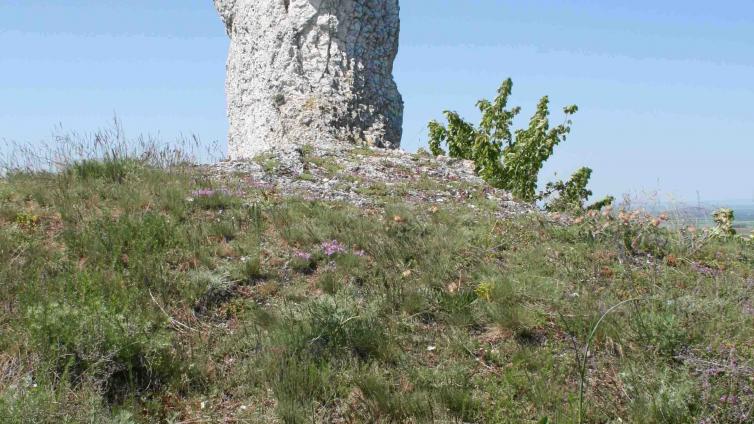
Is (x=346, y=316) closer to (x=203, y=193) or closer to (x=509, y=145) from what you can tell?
(x=203, y=193)

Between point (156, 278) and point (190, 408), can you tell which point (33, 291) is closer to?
point (156, 278)

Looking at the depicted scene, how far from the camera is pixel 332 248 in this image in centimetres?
865

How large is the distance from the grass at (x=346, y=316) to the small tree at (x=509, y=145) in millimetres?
9713

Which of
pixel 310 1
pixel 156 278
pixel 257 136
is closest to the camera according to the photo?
pixel 156 278

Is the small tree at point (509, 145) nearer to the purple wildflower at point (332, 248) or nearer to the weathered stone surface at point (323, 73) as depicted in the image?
the weathered stone surface at point (323, 73)

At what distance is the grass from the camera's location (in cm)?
538

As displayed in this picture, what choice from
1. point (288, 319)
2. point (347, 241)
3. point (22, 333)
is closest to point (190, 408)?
point (288, 319)

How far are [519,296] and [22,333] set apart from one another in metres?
5.30

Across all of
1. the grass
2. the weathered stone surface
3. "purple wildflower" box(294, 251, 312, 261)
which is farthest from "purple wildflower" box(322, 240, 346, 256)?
the weathered stone surface

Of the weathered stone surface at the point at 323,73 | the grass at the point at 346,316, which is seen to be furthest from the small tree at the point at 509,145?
the grass at the point at 346,316

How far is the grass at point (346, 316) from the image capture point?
17.6 feet

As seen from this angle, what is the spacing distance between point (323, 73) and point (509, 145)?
6.74 meters

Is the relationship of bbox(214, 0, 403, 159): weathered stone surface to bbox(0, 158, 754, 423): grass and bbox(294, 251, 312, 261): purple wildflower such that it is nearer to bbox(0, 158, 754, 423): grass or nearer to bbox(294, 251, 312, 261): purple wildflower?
bbox(0, 158, 754, 423): grass

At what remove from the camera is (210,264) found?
8.02 metres
